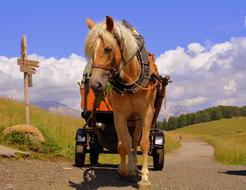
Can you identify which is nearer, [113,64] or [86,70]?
[113,64]

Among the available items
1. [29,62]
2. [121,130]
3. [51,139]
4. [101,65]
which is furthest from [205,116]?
[101,65]

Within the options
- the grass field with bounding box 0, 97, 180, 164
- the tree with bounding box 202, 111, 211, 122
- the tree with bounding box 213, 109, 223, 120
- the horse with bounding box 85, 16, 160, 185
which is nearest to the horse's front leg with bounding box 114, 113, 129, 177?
the horse with bounding box 85, 16, 160, 185

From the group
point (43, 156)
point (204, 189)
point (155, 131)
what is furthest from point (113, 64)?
point (43, 156)

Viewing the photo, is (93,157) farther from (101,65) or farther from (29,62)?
(101,65)

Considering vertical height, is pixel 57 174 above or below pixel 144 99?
below

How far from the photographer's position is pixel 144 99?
682cm

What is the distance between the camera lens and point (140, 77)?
6.71m

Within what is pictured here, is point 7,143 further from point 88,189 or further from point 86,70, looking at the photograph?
point 88,189

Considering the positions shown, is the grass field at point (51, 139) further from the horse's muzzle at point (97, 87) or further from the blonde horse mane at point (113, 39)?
the horse's muzzle at point (97, 87)

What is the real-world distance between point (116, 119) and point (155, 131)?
8.95 ft

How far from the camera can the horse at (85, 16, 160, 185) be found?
5.86m

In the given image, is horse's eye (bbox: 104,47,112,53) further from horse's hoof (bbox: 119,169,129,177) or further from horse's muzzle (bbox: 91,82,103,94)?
horse's hoof (bbox: 119,169,129,177)

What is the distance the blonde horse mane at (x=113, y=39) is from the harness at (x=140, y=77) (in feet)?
0.26

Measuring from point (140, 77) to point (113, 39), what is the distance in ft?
2.87
